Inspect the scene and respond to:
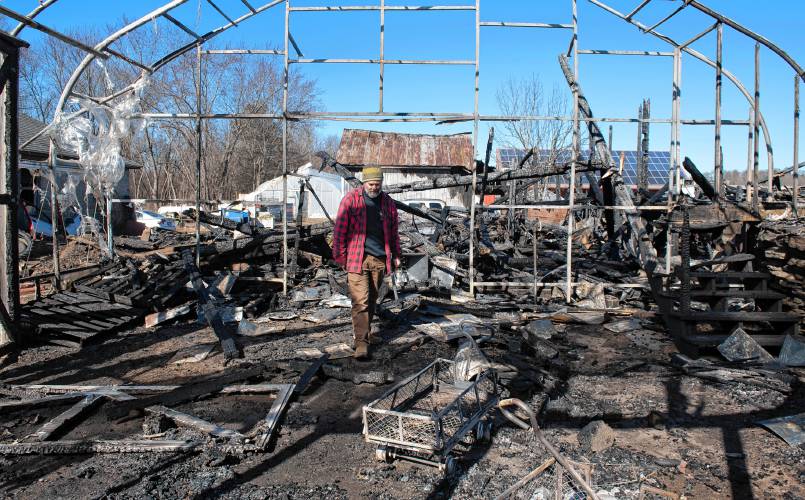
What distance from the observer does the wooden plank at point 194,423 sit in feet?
13.1

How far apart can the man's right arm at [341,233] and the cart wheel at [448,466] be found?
9.89 ft

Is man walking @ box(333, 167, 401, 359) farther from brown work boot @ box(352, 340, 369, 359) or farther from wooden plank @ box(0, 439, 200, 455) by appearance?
wooden plank @ box(0, 439, 200, 455)

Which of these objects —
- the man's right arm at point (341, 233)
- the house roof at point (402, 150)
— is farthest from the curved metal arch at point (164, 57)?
the house roof at point (402, 150)

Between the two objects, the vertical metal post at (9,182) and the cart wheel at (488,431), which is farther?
the vertical metal post at (9,182)

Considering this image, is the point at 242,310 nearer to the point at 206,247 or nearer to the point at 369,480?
the point at 206,247

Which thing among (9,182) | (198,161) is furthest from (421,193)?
(9,182)

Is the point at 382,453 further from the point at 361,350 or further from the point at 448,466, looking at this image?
the point at 361,350

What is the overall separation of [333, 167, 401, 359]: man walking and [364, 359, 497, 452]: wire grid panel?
1189 mm

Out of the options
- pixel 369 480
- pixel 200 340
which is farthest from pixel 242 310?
pixel 369 480

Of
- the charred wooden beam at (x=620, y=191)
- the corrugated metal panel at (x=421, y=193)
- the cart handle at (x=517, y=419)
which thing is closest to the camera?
→ the cart handle at (x=517, y=419)

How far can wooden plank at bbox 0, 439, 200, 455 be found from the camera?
12.5 ft

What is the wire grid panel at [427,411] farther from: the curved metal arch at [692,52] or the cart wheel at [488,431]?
the curved metal arch at [692,52]

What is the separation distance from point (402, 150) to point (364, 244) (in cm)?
2773

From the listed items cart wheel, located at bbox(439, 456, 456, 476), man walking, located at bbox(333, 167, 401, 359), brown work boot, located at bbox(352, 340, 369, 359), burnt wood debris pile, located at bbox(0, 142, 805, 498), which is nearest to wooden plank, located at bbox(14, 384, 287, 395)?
burnt wood debris pile, located at bbox(0, 142, 805, 498)
